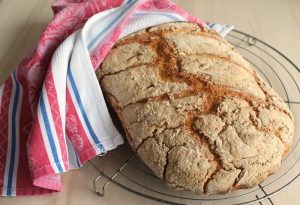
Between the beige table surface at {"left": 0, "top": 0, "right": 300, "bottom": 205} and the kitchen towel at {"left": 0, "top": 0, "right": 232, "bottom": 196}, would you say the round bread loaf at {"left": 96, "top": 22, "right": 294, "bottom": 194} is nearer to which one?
the kitchen towel at {"left": 0, "top": 0, "right": 232, "bottom": 196}

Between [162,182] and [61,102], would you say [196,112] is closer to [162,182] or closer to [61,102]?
[162,182]

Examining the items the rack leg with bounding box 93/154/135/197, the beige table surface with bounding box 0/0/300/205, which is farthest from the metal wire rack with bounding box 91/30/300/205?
the beige table surface with bounding box 0/0/300/205

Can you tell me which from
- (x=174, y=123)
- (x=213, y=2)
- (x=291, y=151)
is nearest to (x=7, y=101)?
(x=174, y=123)

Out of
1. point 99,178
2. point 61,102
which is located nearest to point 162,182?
point 99,178

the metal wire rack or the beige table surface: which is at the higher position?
the beige table surface

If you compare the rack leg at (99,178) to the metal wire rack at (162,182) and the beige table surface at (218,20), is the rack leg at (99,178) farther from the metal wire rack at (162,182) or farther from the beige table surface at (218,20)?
the beige table surface at (218,20)
